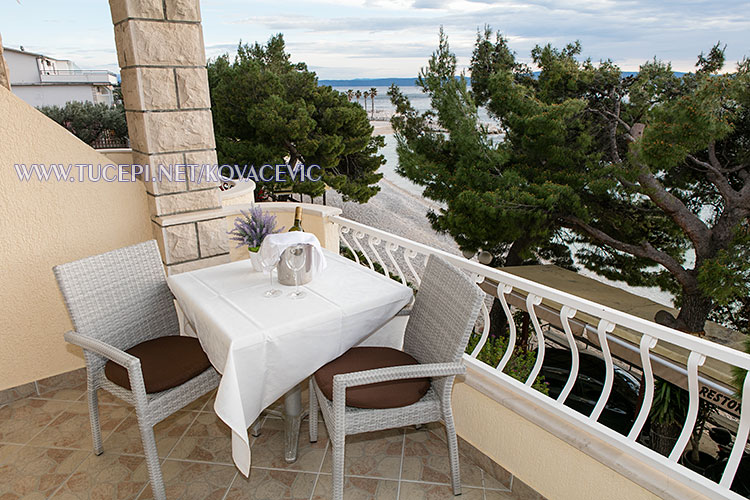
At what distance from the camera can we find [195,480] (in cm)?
202

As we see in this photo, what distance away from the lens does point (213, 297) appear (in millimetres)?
1968

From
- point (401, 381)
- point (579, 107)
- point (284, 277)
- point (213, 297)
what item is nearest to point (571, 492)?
point (401, 381)

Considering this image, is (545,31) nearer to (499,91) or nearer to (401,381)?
(499,91)

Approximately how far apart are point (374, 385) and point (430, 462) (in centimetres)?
59

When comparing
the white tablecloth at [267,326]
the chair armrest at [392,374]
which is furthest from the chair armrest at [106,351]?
the chair armrest at [392,374]

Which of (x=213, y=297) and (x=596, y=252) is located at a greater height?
(x=213, y=297)

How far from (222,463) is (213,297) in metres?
0.79

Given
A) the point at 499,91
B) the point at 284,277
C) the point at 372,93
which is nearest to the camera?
the point at 284,277

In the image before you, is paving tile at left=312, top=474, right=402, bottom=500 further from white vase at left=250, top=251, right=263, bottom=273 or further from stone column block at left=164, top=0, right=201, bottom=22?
stone column block at left=164, top=0, right=201, bottom=22

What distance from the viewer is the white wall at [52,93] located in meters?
28.0

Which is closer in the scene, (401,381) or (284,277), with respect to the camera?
(401,381)

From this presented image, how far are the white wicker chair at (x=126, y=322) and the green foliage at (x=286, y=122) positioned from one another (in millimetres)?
11638

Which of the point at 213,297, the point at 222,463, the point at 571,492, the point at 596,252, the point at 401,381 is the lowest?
the point at 596,252

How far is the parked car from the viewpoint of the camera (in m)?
5.25
